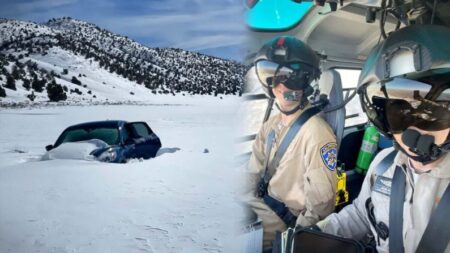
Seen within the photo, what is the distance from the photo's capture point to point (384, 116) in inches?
27.1

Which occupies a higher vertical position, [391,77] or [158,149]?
[391,77]

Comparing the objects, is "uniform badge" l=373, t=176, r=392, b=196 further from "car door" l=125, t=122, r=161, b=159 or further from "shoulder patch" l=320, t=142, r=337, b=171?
"car door" l=125, t=122, r=161, b=159

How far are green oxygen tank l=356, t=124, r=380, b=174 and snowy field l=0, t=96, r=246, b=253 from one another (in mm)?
781

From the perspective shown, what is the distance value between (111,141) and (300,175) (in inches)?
19.2

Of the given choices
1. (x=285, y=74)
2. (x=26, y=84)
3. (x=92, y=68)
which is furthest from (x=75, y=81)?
(x=285, y=74)

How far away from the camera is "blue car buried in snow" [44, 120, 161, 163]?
3.53 feet

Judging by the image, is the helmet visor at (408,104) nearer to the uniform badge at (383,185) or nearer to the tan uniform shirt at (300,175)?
the uniform badge at (383,185)

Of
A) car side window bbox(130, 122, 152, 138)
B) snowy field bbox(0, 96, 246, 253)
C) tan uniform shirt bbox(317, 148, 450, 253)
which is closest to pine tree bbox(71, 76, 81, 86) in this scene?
snowy field bbox(0, 96, 246, 253)

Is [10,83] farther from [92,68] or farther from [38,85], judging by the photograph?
[92,68]

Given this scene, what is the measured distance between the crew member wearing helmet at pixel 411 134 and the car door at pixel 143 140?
0.58 metres

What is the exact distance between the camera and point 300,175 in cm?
98

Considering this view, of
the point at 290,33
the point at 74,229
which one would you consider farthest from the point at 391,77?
the point at 74,229

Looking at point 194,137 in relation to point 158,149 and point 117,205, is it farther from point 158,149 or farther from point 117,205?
point 117,205

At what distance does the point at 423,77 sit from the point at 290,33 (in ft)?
1.77
